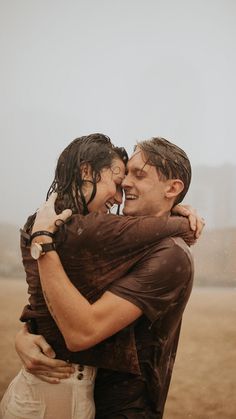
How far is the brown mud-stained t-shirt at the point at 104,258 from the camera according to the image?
131cm

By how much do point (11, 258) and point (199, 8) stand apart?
20.0 feet

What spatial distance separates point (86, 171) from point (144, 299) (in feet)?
1.59

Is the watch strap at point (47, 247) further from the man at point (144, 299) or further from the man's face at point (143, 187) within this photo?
the man's face at point (143, 187)

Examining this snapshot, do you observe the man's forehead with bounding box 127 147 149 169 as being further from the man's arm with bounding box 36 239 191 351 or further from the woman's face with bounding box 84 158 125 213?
the man's arm with bounding box 36 239 191 351

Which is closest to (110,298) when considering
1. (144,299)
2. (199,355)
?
(144,299)

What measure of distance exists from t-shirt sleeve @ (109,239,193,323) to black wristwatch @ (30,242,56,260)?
0.20 m

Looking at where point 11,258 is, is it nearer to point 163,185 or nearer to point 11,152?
point 11,152

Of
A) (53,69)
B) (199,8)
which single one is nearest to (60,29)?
(53,69)

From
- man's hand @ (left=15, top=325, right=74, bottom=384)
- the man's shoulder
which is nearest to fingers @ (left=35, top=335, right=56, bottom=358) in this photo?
man's hand @ (left=15, top=325, right=74, bottom=384)

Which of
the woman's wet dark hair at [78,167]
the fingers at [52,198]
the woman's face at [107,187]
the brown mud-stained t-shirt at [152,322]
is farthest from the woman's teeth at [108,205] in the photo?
the brown mud-stained t-shirt at [152,322]

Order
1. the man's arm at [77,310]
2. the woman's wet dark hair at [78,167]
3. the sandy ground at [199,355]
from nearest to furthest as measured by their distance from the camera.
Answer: the man's arm at [77,310], the woman's wet dark hair at [78,167], the sandy ground at [199,355]

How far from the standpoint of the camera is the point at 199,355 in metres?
6.60

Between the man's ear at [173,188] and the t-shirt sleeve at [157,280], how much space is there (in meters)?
→ 0.26

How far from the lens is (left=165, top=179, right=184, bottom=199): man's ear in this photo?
5.22 ft
